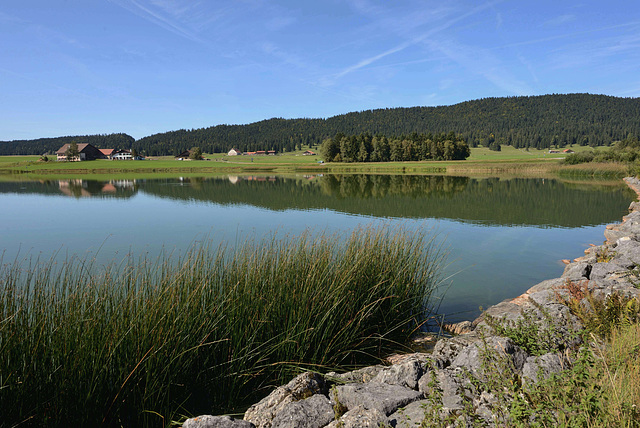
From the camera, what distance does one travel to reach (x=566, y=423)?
244cm

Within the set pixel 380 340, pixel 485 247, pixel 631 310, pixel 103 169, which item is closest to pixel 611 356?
pixel 631 310

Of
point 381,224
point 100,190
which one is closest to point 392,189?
point 381,224

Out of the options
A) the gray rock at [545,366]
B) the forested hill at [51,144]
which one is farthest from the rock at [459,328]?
the forested hill at [51,144]

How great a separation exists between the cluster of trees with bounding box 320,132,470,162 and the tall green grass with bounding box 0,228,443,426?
88707 millimetres

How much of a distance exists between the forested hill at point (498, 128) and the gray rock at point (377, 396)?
15451cm

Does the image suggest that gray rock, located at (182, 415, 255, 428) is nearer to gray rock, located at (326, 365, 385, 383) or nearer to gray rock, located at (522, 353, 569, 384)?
gray rock, located at (326, 365, 385, 383)

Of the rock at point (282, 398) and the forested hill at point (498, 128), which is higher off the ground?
the forested hill at point (498, 128)

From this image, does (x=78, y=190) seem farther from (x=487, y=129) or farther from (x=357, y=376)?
(x=487, y=129)

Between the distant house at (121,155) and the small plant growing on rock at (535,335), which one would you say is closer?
the small plant growing on rock at (535,335)

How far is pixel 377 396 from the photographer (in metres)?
3.59

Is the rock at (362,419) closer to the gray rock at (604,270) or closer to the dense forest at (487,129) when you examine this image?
the gray rock at (604,270)

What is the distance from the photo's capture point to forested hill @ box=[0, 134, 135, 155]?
173875 millimetres

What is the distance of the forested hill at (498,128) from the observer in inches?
5876

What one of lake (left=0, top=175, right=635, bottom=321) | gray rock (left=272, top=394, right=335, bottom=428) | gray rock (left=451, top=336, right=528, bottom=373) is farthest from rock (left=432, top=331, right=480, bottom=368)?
lake (left=0, top=175, right=635, bottom=321)
